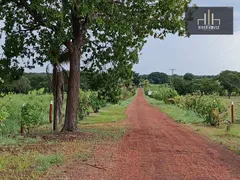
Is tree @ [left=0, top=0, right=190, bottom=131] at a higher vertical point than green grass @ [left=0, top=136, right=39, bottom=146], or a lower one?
higher

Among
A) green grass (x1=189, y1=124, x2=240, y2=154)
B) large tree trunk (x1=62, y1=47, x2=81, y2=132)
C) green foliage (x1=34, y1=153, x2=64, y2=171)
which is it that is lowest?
green grass (x1=189, y1=124, x2=240, y2=154)

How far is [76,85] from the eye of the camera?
50.8 feet

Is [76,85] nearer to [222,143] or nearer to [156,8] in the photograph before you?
[156,8]

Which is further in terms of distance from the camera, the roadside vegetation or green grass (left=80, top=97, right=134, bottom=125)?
green grass (left=80, top=97, right=134, bottom=125)

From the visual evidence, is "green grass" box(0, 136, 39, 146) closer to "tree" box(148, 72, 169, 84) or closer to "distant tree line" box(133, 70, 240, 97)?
"distant tree line" box(133, 70, 240, 97)

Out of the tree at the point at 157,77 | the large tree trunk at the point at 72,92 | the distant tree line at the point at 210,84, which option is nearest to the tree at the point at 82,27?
the large tree trunk at the point at 72,92

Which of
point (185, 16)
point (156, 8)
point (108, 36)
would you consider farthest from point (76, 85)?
point (185, 16)

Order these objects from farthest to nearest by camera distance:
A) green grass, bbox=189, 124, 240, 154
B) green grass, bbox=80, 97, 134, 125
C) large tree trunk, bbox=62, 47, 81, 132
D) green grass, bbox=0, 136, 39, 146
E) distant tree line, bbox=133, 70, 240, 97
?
distant tree line, bbox=133, 70, 240, 97, green grass, bbox=80, 97, 134, 125, large tree trunk, bbox=62, 47, 81, 132, green grass, bbox=189, 124, 240, 154, green grass, bbox=0, 136, 39, 146

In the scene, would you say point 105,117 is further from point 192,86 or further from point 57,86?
point 192,86

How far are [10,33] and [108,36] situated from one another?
13.9 feet

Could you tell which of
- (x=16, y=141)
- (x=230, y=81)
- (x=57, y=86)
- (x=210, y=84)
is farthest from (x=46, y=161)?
(x=230, y=81)

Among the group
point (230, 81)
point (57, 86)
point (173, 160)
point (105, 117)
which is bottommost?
point (105, 117)

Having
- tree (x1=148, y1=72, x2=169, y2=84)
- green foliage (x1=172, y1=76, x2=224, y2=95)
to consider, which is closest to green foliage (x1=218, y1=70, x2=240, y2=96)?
green foliage (x1=172, y1=76, x2=224, y2=95)

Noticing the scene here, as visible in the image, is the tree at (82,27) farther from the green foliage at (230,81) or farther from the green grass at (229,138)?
the green foliage at (230,81)
